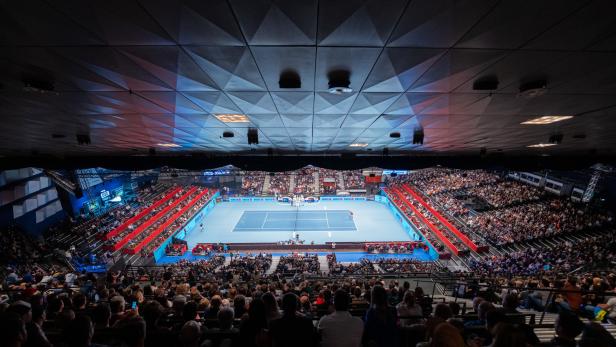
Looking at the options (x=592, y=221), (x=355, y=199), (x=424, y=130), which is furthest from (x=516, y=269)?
(x=355, y=199)

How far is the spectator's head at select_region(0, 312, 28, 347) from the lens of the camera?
2637mm

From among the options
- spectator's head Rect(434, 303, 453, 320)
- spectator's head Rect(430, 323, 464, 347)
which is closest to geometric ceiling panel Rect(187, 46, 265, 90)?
spectator's head Rect(430, 323, 464, 347)

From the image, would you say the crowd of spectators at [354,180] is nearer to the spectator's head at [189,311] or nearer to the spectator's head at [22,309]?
the spectator's head at [189,311]

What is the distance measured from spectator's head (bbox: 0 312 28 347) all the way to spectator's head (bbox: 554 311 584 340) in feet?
19.8

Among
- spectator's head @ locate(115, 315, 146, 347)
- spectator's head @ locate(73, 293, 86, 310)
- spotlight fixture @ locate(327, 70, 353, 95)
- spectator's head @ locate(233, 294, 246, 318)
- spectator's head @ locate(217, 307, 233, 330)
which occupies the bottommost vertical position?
spectator's head @ locate(73, 293, 86, 310)

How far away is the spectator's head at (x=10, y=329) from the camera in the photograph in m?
2.64

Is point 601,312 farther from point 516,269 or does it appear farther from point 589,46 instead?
point 516,269

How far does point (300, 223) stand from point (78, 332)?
100 feet

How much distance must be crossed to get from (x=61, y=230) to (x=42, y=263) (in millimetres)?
5743

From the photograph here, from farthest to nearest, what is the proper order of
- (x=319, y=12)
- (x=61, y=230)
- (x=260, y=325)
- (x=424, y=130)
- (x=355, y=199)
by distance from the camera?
(x=355, y=199), (x=61, y=230), (x=424, y=130), (x=260, y=325), (x=319, y=12)

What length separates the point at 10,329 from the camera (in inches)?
105

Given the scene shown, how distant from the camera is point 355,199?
146ft

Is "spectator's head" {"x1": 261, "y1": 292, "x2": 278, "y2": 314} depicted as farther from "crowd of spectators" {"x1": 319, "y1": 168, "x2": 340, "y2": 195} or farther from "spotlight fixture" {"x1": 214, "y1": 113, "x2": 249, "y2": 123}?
"crowd of spectators" {"x1": 319, "y1": 168, "x2": 340, "y2": 195}

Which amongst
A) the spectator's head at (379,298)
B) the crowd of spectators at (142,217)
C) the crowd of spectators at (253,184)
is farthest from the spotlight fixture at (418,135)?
the crowd of spectators at (253,184)
